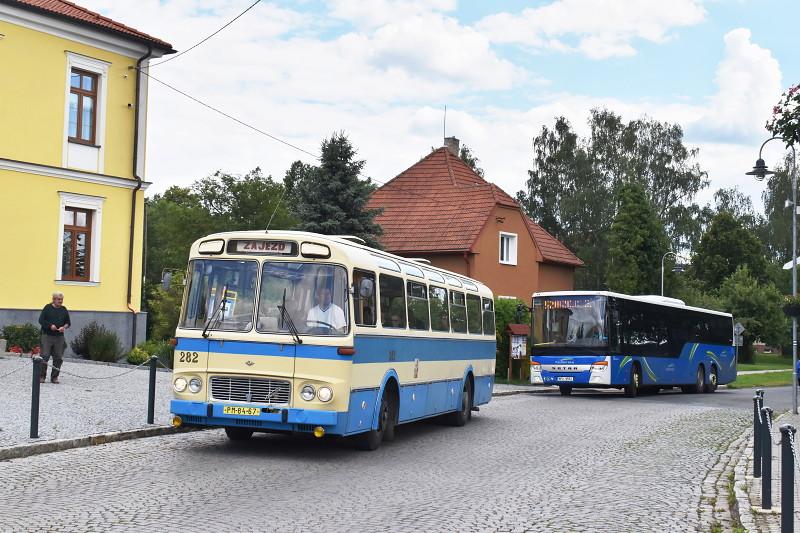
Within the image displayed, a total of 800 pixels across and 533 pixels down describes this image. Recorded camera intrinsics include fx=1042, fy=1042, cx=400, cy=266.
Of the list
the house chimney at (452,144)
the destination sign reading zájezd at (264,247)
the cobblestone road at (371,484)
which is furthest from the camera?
the house chimney at (452,144)

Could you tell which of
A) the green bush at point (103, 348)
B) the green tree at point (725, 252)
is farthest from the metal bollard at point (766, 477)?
the green tree at point (725, 252)

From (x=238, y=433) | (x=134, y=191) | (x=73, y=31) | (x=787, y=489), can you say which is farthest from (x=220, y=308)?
(x=134, y=191)

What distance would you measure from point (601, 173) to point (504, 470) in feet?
206

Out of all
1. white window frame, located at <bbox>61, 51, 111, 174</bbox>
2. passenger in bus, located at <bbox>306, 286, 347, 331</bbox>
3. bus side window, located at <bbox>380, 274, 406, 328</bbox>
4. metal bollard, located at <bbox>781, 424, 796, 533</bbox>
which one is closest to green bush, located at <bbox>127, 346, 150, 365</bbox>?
white window frame, located at <bbox>61, 51, 111, 174</bbox>

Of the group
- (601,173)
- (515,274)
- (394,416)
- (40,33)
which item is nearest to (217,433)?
(394,416)

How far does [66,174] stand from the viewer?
28844 mm

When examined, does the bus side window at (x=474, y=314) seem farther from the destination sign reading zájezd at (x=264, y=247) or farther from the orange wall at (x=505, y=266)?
the orange wall at (x=505, y=266)

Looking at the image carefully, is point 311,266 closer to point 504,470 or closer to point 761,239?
point 504,470

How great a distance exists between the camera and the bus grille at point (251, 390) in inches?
485

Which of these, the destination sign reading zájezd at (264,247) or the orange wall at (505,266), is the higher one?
the orange wall at (505,266)

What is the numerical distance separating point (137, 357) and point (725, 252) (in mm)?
67774

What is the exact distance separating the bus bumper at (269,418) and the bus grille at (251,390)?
0.12 meters

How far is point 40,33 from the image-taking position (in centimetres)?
2825

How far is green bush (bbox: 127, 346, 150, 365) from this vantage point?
27.9 m
